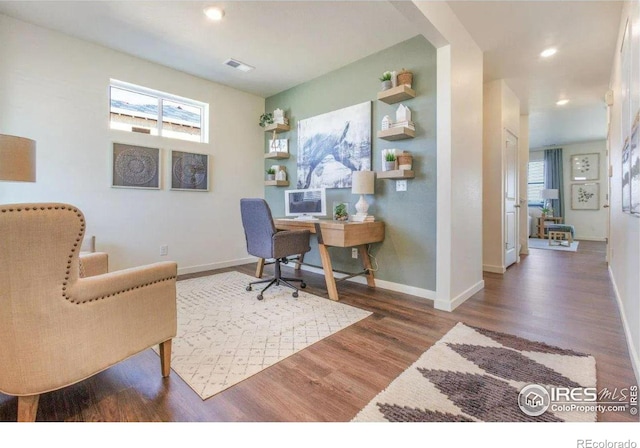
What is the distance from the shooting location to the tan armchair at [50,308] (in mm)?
954

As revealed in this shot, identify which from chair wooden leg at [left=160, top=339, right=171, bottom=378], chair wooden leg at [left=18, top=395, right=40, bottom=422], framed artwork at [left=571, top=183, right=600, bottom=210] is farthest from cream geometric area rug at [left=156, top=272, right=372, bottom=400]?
framed artwork at [left=571, top=183, right=600, bottom=210]

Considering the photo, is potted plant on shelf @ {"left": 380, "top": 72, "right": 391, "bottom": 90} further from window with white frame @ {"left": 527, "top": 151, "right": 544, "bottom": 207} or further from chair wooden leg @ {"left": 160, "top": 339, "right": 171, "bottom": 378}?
window with white frame @ {"left": 527, "top": 151, "right": 544, "bottom": 207}

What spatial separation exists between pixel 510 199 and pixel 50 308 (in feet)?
16.4

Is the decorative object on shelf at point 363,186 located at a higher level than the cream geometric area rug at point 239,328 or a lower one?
higher

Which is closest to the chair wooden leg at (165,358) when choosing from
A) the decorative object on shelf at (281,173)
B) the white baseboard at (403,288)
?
the white baseboard at (403,288)

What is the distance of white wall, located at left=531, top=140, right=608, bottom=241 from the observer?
7409mm

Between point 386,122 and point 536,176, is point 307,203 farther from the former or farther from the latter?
point 536,176

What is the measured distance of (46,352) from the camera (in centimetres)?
104

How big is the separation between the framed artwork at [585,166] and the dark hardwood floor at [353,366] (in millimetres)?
6454

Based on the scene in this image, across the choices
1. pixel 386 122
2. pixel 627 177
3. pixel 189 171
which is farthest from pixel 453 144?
pixel 189 171

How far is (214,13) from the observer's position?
2.47m

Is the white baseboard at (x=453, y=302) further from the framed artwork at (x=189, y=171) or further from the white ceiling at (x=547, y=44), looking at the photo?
the framed artwork at (x=189, y=171)

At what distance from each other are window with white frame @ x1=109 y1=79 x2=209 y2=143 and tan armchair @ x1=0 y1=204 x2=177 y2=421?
278 cm

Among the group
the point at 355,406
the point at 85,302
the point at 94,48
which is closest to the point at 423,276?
the point at 355,406
